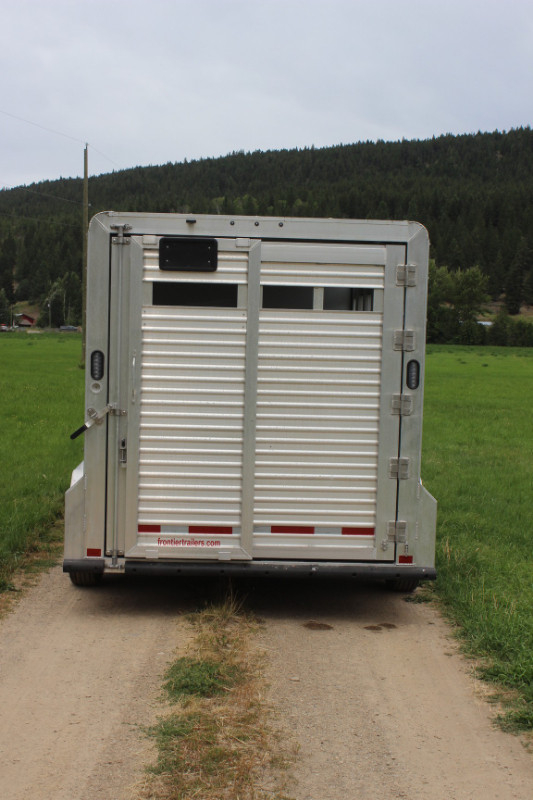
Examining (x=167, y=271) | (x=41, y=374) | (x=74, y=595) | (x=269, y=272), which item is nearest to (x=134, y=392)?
(x=167, y=271)

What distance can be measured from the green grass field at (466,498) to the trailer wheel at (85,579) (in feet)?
2.19

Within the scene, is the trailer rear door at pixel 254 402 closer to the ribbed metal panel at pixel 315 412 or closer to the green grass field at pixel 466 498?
the ribbed metal panel at pixel 315 412

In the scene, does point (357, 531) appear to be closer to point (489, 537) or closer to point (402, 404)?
point (402, 404)

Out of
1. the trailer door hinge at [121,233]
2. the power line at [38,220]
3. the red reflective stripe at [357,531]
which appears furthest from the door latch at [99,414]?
the power line at [38,220]

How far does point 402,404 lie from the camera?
22.2 feet

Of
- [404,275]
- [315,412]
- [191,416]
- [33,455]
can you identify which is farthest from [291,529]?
[33,455]

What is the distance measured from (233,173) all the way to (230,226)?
17098cm

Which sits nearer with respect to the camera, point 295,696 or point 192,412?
point 295,696

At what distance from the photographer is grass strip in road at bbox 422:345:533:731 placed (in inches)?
232

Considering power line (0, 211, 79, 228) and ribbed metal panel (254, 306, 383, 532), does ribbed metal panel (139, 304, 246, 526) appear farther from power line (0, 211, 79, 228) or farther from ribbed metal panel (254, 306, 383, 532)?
power line (0, 211, 79, 228)

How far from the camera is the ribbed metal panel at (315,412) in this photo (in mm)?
6734

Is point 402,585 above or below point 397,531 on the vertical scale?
below

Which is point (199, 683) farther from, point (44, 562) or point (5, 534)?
point (5, 534)

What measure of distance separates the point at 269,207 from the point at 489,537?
138714 mm
